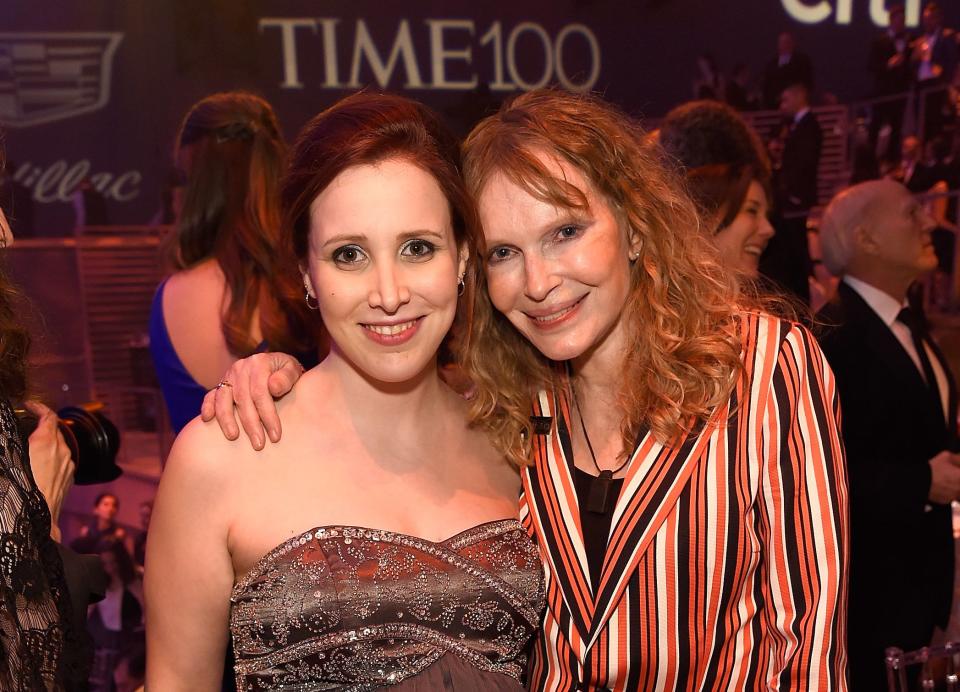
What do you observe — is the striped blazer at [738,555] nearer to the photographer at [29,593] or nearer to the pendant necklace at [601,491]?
the pendant necklace at [601,491]

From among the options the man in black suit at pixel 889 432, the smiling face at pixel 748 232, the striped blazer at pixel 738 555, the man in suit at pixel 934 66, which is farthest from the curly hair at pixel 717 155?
the man in suit at pixel 934 66

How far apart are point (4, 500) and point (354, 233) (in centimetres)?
67

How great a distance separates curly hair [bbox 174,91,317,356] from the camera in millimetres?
2654

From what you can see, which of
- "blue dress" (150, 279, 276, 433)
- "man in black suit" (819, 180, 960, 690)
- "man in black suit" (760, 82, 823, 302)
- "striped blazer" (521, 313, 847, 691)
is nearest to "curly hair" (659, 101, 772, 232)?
"man in black suit" (819, 180, 960, 690)

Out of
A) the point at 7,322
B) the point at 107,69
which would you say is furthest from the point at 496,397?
the point at 107,69

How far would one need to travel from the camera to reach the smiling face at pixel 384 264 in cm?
160

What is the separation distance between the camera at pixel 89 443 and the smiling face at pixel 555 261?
0.87 meters

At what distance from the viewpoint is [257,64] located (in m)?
3.95

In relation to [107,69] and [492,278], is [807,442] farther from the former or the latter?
[107,69]

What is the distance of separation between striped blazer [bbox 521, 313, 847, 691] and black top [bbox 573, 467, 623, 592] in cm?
3

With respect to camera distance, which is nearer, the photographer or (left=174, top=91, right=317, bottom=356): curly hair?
the photographer

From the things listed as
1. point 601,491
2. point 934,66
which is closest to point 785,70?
point 934,66

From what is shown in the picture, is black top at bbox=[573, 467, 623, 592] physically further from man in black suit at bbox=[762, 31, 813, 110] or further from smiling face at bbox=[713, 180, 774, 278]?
man in black suit at bbox=[762, 31, 813, 110]

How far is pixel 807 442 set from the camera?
1572 mm
